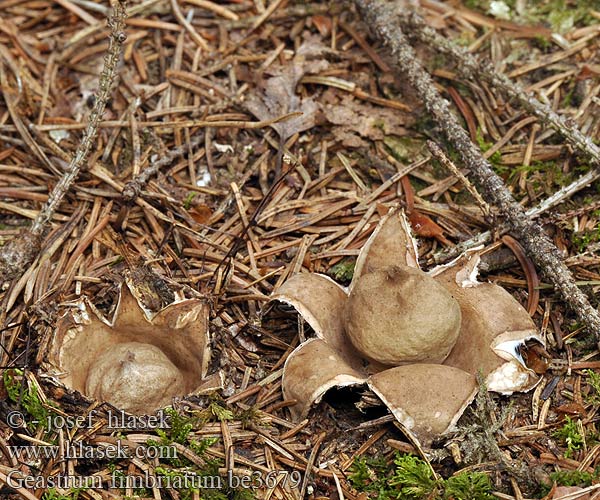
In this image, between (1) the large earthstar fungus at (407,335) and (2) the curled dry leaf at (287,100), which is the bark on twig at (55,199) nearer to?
(2) the curled dry leaf at (287,100)

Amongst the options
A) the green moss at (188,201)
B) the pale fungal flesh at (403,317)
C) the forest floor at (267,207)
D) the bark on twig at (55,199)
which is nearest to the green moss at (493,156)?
the forest floor at (267,207)

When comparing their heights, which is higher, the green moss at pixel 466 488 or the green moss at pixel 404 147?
the green moss at pixel 404 147

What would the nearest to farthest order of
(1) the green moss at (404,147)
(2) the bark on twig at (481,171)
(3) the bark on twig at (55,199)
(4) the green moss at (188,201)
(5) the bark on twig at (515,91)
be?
(2) the bark on twig at (481,171)
(3) the bark on twig at (55,199)
(5) the bark on twig at (515,91)
(4) the green moss at (188,201)
(1) the green moss at (404,147)

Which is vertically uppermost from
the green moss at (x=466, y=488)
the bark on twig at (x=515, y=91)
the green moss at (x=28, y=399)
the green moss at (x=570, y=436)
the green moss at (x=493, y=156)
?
the bark on twig at (x=515, y=91)

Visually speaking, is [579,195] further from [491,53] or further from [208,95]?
[208,95]

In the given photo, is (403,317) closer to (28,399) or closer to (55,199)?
(28,399)
